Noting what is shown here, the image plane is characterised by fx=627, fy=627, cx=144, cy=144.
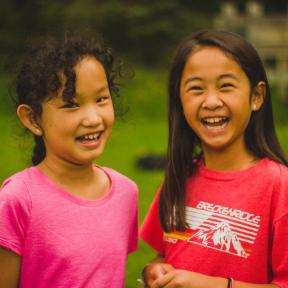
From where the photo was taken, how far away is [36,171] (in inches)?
88.2

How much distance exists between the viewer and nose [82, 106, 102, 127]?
220cm

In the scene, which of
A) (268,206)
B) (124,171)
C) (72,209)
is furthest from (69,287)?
(124,171)

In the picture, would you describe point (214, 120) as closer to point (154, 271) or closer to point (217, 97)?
point (217, 97)

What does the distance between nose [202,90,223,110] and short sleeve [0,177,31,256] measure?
0.73 meters

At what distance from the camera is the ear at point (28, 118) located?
227 centimetres

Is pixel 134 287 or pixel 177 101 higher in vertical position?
pixel 177 101

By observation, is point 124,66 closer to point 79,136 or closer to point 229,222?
point 79,136

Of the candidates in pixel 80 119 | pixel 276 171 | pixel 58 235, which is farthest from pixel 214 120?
pixel 58 235

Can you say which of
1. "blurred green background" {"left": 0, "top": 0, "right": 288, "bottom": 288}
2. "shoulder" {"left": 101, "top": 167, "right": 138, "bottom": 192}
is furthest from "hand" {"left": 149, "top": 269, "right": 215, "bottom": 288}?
"blurred green background" {"left": 0, "top": 0, "right": 288, "bottom": 288}

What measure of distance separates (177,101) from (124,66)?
27cm

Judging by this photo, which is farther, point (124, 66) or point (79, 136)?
point (124, 66)

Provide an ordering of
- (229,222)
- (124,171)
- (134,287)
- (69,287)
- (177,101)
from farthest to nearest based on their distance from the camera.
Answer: (124,171) < (134,287) < (177,101) < (229,222) < (69,287)

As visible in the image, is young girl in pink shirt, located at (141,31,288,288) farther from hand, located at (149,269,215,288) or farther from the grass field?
the grass field

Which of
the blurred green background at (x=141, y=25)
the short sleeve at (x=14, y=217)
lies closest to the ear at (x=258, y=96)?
the short sleeve at (x=14, y=217)
